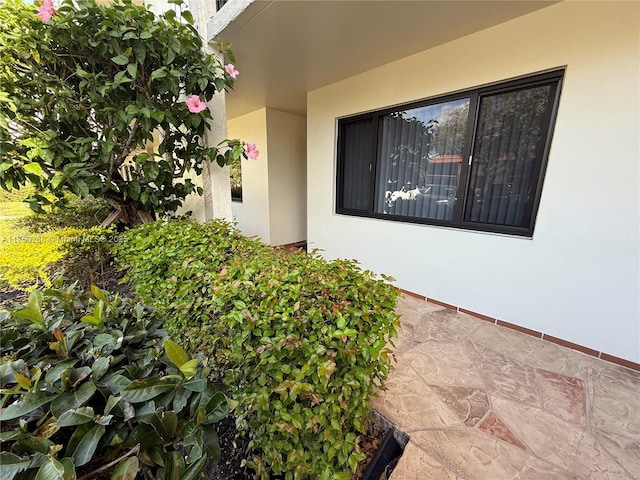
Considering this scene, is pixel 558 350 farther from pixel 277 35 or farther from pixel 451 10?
pixel 277 35

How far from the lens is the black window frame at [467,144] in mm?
2154

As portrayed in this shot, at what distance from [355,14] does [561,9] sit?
1.59 meters

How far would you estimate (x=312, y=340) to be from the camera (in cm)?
88

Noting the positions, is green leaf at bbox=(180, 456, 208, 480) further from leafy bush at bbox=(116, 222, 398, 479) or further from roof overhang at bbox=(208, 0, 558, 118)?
roof overhang at bbox=(208, 0, 558, 118)

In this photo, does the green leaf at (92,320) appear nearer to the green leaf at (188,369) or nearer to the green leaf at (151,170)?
the green leaf at (188,369)

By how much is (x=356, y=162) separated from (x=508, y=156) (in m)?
1.83

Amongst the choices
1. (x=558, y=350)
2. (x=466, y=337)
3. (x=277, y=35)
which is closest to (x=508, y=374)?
(x=466, y=337)

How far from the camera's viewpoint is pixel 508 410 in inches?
62.9

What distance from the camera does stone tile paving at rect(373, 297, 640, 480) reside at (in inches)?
50.0

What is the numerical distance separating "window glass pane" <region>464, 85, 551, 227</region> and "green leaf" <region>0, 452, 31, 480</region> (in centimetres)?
317

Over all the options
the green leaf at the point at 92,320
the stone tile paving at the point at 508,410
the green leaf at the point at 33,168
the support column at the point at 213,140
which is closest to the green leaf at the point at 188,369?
the green leaf at the point at 92,320

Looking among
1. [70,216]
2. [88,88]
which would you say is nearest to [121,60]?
[88,88]

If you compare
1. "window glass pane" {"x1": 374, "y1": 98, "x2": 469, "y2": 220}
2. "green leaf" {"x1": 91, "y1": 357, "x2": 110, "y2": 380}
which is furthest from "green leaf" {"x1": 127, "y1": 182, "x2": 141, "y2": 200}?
"window glass pane" {"x1": 374, "y1": 98, "x2": 469, "y2": 220}

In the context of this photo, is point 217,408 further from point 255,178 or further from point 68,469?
point 255,178
